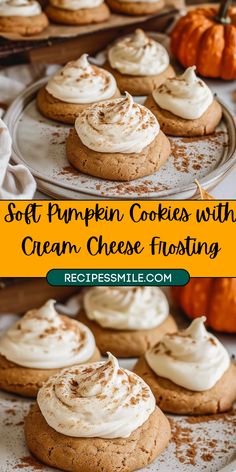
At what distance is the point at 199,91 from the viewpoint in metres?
1.72

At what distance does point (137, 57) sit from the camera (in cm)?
190

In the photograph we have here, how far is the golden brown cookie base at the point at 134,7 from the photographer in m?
2.15

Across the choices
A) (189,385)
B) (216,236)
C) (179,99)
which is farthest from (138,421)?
(179,99)

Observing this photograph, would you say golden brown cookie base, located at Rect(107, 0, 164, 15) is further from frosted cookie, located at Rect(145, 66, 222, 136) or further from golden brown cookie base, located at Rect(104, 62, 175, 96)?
frosted cookie, located at Rect(145, 66, 222, 136)

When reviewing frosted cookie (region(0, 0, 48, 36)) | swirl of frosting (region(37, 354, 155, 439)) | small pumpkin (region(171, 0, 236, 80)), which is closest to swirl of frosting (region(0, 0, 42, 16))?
frosted cookie (region(0, 0, 48, 36))

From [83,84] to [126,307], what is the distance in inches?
18.6

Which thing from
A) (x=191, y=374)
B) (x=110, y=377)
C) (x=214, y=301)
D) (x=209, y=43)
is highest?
(x=209, y=43)

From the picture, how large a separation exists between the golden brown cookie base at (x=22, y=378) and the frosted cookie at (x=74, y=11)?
78 cm

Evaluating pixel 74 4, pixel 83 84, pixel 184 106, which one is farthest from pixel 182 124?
pixel 74 4

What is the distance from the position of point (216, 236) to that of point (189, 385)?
1.26 ft

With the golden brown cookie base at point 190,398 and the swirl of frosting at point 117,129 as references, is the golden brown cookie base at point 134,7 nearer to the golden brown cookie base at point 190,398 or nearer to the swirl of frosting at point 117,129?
the swirl of frosting at point 117,129

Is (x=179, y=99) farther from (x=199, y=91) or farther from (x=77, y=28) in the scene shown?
(x=77, y=28)

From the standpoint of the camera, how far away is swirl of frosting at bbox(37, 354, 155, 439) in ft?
4.92

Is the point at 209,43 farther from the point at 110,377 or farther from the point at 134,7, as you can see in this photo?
the point at 110,377
